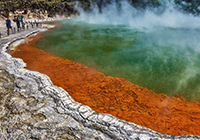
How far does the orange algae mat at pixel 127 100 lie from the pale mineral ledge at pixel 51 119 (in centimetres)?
47

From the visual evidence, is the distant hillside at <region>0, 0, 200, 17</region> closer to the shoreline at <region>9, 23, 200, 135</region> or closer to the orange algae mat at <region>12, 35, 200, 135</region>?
the orange algae mat at <region>12, 35, 200, 135</region>

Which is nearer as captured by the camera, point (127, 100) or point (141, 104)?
point (141, 104)

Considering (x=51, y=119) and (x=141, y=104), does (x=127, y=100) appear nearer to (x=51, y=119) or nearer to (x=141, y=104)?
(x=141, y=104)

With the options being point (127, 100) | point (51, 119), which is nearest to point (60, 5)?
point (127, 100)

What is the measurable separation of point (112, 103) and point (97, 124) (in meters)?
1.10

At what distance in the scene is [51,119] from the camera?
9.78 ft

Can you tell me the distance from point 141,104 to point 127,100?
41 cm

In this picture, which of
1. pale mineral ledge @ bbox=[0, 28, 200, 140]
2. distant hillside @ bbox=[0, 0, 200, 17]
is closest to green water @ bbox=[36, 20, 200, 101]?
pale mineral ledge @ bbox=[0, 28, 200, 140]

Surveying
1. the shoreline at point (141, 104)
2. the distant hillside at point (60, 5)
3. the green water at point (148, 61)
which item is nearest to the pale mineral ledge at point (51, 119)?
the shoreline at point (141, 104)

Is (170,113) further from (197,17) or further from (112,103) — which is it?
(197,17)

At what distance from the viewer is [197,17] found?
25.6 m

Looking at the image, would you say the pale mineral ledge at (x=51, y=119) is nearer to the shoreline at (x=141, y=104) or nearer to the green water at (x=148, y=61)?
the shoreline at (x=141, y=104)

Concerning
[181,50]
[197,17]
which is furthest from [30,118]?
[197,17]

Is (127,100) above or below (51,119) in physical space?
below
